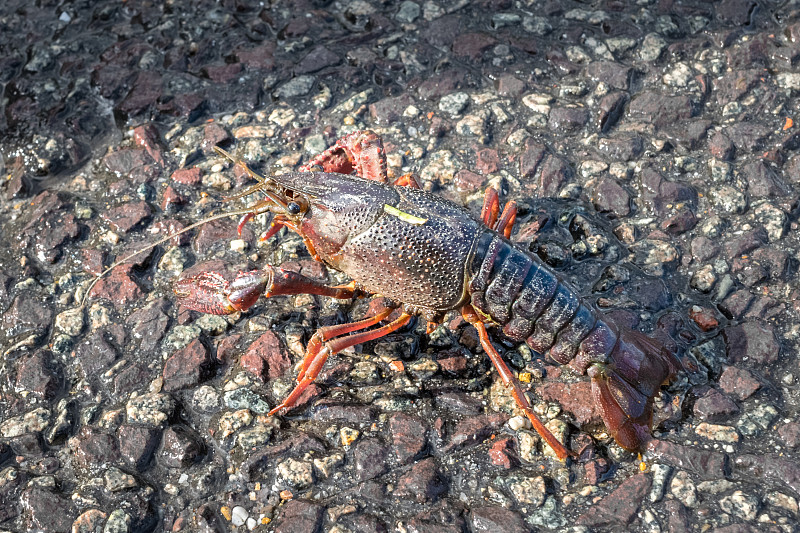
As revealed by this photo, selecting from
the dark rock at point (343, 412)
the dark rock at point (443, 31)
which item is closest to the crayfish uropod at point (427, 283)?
the dark rock at point (343, 412)

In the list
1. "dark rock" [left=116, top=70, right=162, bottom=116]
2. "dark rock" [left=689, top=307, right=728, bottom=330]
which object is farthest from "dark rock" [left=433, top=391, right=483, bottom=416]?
"dark rock" [left=116, top=70, right=162, bottom=116]

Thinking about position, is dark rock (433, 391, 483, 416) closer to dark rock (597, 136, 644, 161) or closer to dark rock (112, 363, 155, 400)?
dark rock (112, 363, 155, 400)

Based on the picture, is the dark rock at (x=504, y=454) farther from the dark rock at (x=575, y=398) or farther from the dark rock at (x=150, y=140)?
the dark rock at (x=150, y=140)

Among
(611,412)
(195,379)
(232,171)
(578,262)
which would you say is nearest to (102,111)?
(232,171)

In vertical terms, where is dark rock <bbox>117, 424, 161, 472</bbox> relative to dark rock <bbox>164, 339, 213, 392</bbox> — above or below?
below

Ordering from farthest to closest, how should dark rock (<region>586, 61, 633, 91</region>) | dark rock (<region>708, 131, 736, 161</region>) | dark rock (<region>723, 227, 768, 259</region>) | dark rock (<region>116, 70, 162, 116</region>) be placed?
dark rock (<region>116, 70, 162, 116</region>)
dark rock (<region>586, 61, 633, 91</region>)
dark rock (<region>708, 131, 736, 161</region>)
dark rock (<region>723, 227, 768, 259</region>)

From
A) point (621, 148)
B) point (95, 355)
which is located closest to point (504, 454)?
point (621, 148)

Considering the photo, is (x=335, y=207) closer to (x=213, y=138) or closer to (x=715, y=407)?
(x=213, y=138)

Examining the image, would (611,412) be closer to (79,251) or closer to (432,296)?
(432,296)
